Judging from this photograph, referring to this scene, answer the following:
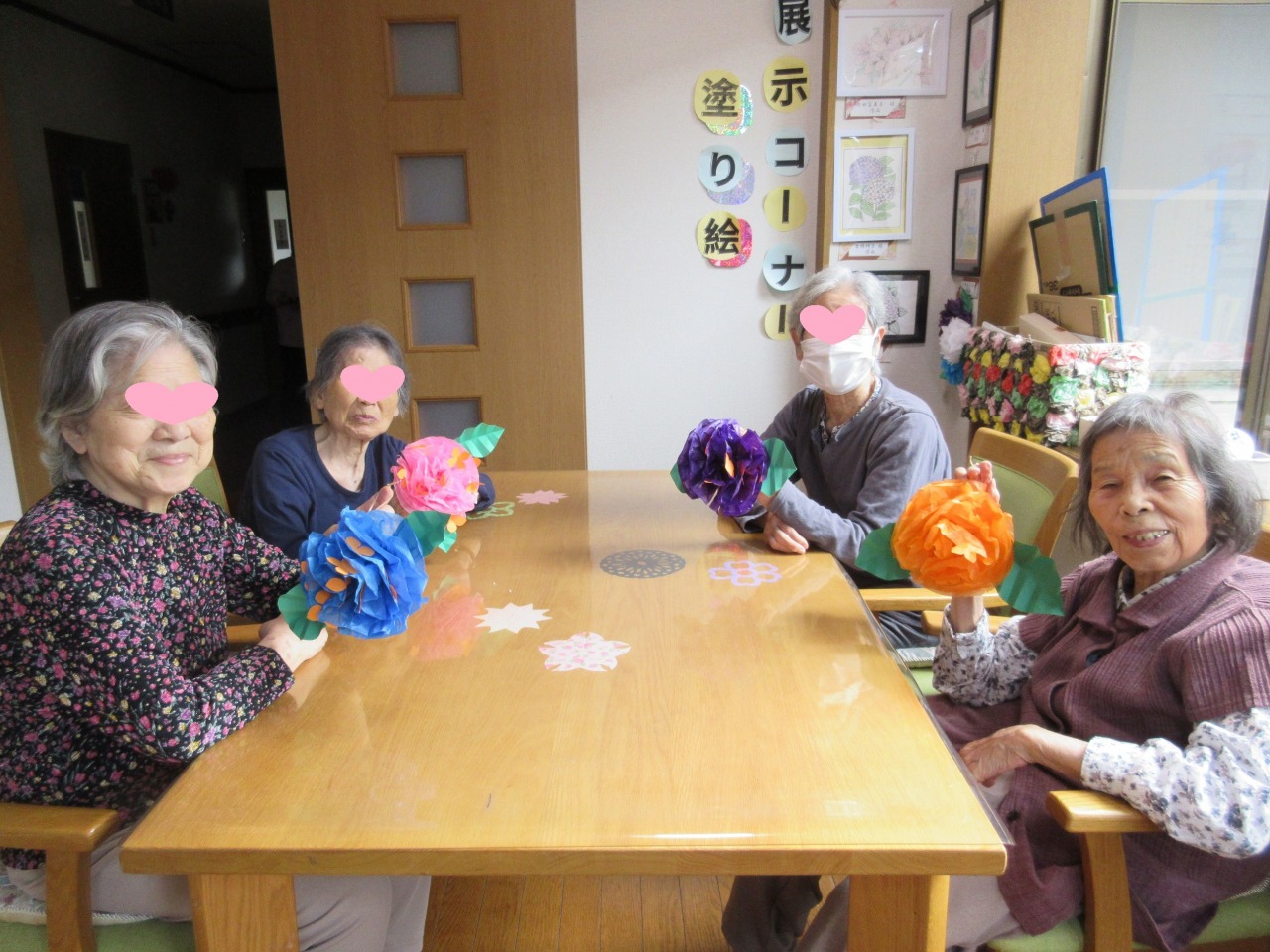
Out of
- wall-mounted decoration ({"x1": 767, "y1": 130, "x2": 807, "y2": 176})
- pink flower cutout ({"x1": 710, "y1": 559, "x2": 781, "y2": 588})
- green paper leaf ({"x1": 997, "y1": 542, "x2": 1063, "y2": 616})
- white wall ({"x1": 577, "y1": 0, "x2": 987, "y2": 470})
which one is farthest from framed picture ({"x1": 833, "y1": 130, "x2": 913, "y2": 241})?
green paper leaf ({"x1": 997, "y1": 542, "x2": 1063, "y2": 616})

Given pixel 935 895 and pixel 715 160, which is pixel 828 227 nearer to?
pixel 715 160

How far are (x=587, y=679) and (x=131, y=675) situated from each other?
0.54 meters

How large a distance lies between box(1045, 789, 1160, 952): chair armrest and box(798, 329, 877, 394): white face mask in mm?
980

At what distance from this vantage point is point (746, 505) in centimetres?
162

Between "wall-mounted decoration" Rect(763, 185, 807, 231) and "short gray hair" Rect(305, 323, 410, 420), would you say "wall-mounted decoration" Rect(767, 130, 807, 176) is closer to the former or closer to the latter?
"wall-mounted decoration" Rect(763, 185, 807, 231)

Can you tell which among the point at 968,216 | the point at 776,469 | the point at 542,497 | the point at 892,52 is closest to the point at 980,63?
the point at 892,52

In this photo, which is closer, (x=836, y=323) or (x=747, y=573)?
(x=747, y=573)

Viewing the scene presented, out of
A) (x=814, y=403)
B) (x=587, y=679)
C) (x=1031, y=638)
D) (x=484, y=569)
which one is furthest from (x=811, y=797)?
(x=814, y=403)

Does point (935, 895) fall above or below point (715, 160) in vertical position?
below

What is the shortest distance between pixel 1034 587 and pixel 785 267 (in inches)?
83.1

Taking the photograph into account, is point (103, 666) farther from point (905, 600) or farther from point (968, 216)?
point (968, 216)

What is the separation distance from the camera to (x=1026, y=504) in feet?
5.87

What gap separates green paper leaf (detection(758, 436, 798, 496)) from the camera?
165cm

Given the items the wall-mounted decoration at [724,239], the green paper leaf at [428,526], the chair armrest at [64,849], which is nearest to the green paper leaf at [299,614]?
the green paper leaf at [428,526]
